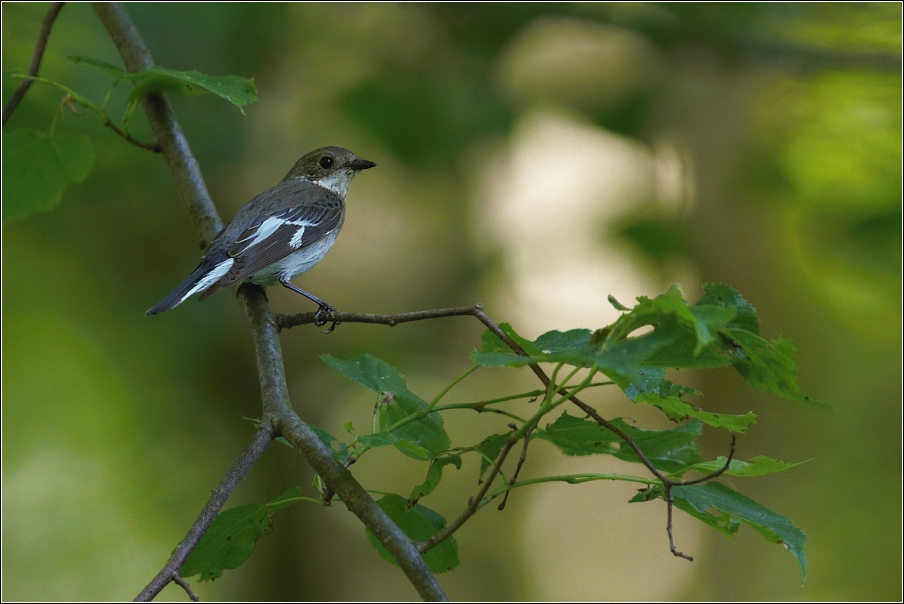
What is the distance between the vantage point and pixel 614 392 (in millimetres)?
7738

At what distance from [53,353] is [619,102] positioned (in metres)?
4.37

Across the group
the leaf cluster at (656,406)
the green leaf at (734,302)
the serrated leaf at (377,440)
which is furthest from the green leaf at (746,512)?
the serrated leaf at (377,440)

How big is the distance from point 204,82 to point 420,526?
1.32 meters

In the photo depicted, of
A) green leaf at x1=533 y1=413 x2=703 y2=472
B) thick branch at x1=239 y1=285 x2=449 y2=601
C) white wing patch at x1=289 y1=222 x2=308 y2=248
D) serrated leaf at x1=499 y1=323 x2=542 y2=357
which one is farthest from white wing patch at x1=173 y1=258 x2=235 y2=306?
green leaf at x1=533 y1=413 x2=703 y2=472

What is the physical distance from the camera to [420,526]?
73.6 inches

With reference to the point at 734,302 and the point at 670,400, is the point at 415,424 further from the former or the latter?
the point at 734,302

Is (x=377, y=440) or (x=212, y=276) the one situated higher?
(x=212, y=276)

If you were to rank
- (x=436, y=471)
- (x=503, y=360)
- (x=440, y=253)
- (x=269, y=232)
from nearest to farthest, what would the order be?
1. (x=503, y=360)
2. (x=436, y=471)
3. (x=269, y=232)
4. (x=440, y=253)

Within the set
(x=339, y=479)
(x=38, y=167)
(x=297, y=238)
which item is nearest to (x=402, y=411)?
(x=339, y=479)

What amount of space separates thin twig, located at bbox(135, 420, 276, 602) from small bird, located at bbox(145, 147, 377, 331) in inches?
23.0

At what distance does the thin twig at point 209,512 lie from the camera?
1.42 meters

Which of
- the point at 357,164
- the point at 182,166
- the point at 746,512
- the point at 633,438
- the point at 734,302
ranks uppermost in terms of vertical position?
the point at 182,166

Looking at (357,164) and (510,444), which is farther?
(357,164)

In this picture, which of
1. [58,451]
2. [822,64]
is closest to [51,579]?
[58,451]
